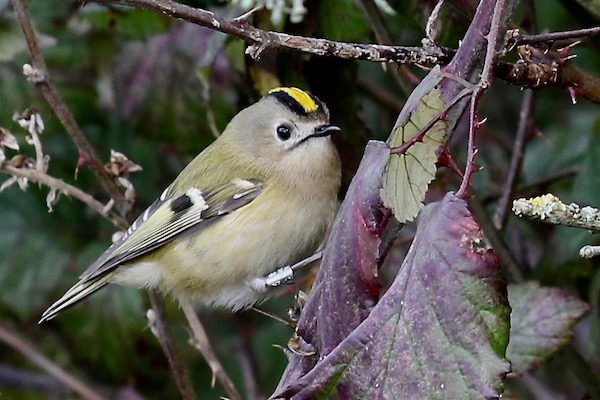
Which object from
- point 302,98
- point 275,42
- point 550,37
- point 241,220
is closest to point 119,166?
point 241,220

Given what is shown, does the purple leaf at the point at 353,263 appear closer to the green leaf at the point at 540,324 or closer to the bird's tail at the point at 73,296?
the green leaf at the point at 540,324

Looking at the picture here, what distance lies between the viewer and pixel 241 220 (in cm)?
226

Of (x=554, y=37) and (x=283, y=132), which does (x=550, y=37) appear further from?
(x=283, y=132)

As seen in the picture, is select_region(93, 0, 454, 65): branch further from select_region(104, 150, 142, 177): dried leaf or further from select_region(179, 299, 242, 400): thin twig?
select_region(179, 299, 242, 400): thin twig

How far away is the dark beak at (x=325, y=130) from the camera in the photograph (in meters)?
2.20

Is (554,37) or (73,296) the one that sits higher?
(554,37)

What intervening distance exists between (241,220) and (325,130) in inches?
11.9

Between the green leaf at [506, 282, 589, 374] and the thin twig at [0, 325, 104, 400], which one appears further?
the thin twig at [0, 325, 104, 400]

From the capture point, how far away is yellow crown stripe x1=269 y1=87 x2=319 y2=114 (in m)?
2.22

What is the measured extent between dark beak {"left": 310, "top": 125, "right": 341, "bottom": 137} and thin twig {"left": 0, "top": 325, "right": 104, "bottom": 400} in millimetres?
935

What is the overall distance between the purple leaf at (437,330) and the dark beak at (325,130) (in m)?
1.15

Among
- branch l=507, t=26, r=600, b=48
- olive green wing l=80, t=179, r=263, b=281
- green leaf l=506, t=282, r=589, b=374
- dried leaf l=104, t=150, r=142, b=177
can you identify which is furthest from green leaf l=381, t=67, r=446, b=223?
olive green wing l=80, t=179, r=263, b=281

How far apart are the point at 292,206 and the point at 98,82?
1.22 m

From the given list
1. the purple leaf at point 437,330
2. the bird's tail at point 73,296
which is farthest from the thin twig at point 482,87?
the bird's tail at point 73,296
